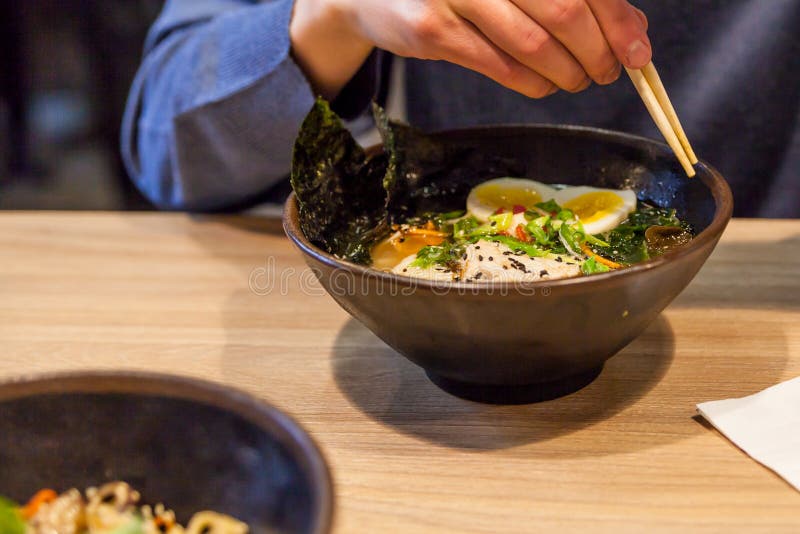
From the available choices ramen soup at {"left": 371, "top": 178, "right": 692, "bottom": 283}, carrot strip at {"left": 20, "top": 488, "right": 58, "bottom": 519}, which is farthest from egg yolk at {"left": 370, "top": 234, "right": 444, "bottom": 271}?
carrot strip at {"left": 20, "top": 488, "right": 58, "bottom": 519}

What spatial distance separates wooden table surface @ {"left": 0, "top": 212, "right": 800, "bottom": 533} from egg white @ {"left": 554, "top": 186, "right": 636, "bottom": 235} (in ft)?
0.63

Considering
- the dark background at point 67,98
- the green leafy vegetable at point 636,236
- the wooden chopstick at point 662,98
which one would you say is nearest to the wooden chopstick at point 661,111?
the wooden chopstick at point 662,98

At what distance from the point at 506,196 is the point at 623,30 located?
0.39m

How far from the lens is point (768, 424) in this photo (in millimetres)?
1004

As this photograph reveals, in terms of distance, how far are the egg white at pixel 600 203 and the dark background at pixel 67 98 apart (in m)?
2.55

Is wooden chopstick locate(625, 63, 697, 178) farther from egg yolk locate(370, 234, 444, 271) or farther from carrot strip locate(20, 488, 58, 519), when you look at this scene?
carrot strip locate(20, 488, 58, 519)

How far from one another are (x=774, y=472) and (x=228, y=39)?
153 centimetres

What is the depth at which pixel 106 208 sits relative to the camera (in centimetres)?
356

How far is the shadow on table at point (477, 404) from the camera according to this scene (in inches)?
41.0

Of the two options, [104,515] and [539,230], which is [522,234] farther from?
[104,515]

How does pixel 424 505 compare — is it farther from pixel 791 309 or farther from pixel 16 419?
pixel 791 309

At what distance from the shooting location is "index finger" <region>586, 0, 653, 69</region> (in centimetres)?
113

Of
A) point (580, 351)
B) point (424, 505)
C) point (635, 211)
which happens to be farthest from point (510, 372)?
point (635, 211)

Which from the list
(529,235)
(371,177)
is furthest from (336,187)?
(529,235)
